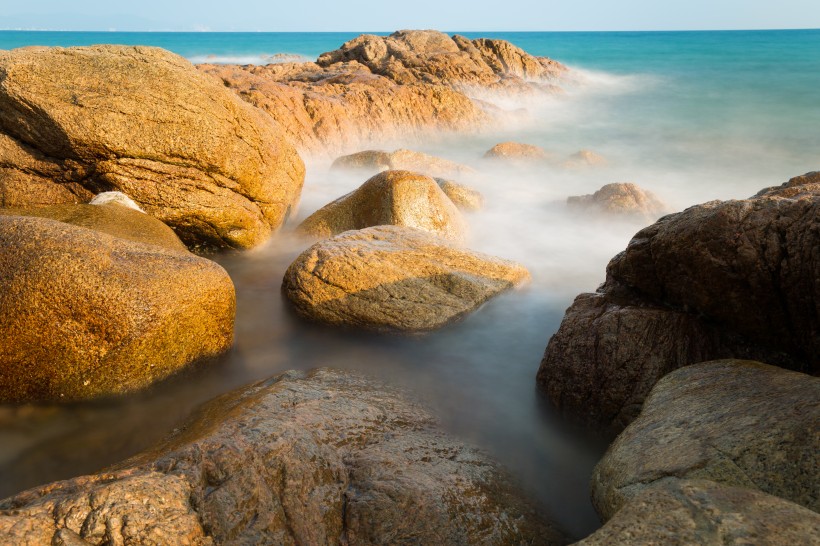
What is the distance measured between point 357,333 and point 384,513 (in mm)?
2933

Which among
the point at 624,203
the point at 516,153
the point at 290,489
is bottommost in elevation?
the point at 290,489

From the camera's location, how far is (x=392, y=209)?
7398mm

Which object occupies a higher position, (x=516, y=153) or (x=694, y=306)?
(x=516, y=153)

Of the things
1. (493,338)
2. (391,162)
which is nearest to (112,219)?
(493,338)

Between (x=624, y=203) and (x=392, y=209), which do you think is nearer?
(x=392, y=209)

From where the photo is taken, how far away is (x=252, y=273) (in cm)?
719

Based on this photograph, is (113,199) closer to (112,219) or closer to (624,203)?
(112,219)

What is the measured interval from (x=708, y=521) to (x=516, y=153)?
14984 mm

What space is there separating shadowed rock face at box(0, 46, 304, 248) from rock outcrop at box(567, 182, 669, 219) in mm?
6648

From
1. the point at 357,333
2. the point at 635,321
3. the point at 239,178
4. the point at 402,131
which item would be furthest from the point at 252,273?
the point at 402,131

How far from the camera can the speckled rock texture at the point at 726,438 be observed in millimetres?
2297

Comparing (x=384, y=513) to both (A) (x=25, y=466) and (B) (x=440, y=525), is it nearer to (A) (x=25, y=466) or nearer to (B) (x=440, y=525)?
(B) (x=440, y=525)

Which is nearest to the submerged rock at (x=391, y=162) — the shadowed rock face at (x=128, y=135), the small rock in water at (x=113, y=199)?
the shadowed rock face at (x=128, y=135)

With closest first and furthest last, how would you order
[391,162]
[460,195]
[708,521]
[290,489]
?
[708,521] < [290,489] < [460,195] < [391,162]
